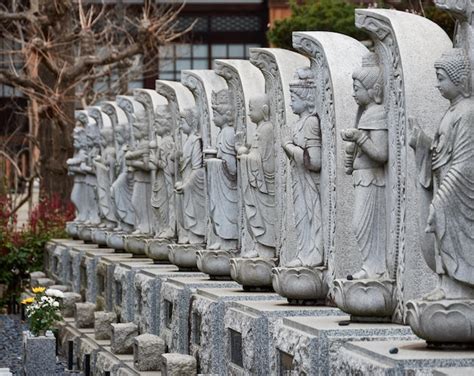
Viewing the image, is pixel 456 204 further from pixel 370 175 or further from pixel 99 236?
pixel 99 236

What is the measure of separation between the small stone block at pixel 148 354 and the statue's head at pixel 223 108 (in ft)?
7.67

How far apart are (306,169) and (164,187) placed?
6.84 meters

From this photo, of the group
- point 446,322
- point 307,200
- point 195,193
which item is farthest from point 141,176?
point 446,322

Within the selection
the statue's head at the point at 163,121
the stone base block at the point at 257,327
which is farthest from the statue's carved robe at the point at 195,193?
the stone base block at the point at 257,327

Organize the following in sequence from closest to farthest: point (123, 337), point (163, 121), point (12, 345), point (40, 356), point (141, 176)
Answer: point (40, 356) → point (123, 337) → point (163, 121) → point (141, 176) → point (12, 345)

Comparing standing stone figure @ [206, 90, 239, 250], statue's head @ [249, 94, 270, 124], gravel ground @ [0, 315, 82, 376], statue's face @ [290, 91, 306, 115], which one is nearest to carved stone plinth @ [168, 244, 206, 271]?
standing stone figure @ [206, 90, 239, 250]

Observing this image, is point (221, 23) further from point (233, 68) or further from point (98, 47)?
point (233, 68)

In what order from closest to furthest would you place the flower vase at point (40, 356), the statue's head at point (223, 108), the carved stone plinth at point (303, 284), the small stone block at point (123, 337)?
1. the carved stone plinth at point (303, 284)
2. the statue's head at point (223, 108)
3. the flower vase at point (40, 356)
4. the small stone block at point (123, 337)

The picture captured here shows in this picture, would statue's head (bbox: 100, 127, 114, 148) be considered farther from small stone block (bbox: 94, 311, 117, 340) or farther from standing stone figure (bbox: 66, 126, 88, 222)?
small stone block (bbox: 94, 311, 117, 340)

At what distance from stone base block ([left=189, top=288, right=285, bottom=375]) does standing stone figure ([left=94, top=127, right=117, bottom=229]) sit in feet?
32.2

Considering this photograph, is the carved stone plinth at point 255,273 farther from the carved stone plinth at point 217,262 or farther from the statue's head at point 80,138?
the statue's head at point 80,138

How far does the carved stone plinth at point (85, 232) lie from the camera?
25719mm

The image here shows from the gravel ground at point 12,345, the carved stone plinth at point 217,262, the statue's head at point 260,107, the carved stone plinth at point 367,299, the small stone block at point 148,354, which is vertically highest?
the statue's head at point 260,107

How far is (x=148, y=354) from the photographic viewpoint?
51.2 ft
